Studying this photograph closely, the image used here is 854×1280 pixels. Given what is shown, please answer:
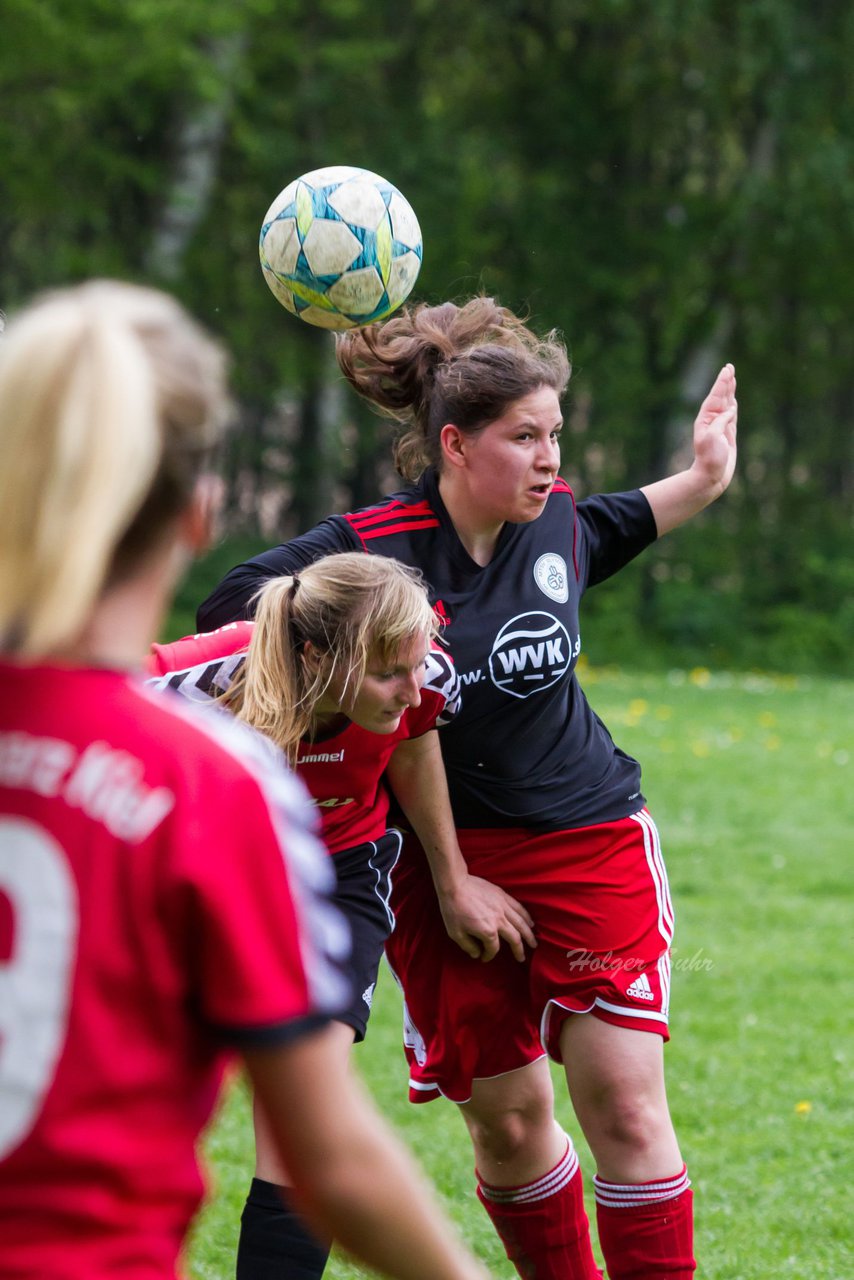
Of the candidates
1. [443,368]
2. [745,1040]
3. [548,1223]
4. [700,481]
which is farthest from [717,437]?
[745,1040]

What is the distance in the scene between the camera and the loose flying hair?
11.4 ft

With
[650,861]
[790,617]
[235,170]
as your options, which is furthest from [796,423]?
[650,861]

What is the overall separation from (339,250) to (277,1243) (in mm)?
2216

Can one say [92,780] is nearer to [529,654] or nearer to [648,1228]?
[529,654]

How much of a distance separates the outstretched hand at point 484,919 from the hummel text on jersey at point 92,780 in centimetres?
220

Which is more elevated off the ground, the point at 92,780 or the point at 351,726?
the point at 92,780

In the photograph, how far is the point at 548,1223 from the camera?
11.9 ft

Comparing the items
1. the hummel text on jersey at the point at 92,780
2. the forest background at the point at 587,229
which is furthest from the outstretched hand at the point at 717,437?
the forest background at the point at 587,229

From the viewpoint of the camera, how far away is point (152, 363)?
1.36 m

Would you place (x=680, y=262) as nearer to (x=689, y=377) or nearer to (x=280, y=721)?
(x=689, y=377)

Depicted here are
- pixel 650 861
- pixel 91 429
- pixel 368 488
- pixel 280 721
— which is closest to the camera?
pixel 91 429

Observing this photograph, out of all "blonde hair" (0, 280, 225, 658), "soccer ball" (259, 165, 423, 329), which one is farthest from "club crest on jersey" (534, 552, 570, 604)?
"blonde hair" (0, 280, 225, 658)

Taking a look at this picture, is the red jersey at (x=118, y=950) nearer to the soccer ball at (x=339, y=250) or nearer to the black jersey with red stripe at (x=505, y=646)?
the black jersey with red stripe at (x=505, y=646)

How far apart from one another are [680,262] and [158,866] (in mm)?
19555
